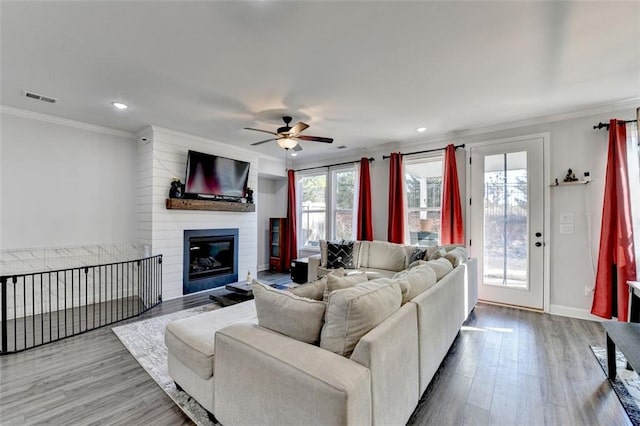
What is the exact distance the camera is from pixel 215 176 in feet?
16.4

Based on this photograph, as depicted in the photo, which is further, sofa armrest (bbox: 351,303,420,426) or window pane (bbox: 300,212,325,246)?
window pane (bbox: 300,212,325,246)

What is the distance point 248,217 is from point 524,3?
16.5ft

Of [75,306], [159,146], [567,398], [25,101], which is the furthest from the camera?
[159,146]

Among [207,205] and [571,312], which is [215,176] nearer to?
[207,205]

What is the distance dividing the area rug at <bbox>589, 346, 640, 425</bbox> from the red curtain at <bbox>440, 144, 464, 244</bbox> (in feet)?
7.14

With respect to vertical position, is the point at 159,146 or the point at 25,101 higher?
the point at 25,101

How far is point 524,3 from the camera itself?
1832 mm


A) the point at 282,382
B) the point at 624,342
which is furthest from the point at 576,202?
the point at 282,382

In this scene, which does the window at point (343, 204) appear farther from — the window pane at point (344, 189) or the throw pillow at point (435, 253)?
the throw pillow at point (435, 253)

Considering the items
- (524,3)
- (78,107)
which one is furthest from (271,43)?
(78,107)

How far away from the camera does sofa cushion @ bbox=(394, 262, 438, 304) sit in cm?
197

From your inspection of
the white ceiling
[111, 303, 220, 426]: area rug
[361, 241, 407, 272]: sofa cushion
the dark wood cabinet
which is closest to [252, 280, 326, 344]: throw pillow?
[111, 303, 220, 426]: area rug

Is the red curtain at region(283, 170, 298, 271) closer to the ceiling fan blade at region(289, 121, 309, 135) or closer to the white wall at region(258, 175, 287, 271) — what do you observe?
the white wall at region(258, 175, 287, 271)

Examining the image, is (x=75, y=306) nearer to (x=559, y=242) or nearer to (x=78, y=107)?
(x=78, y=107)
